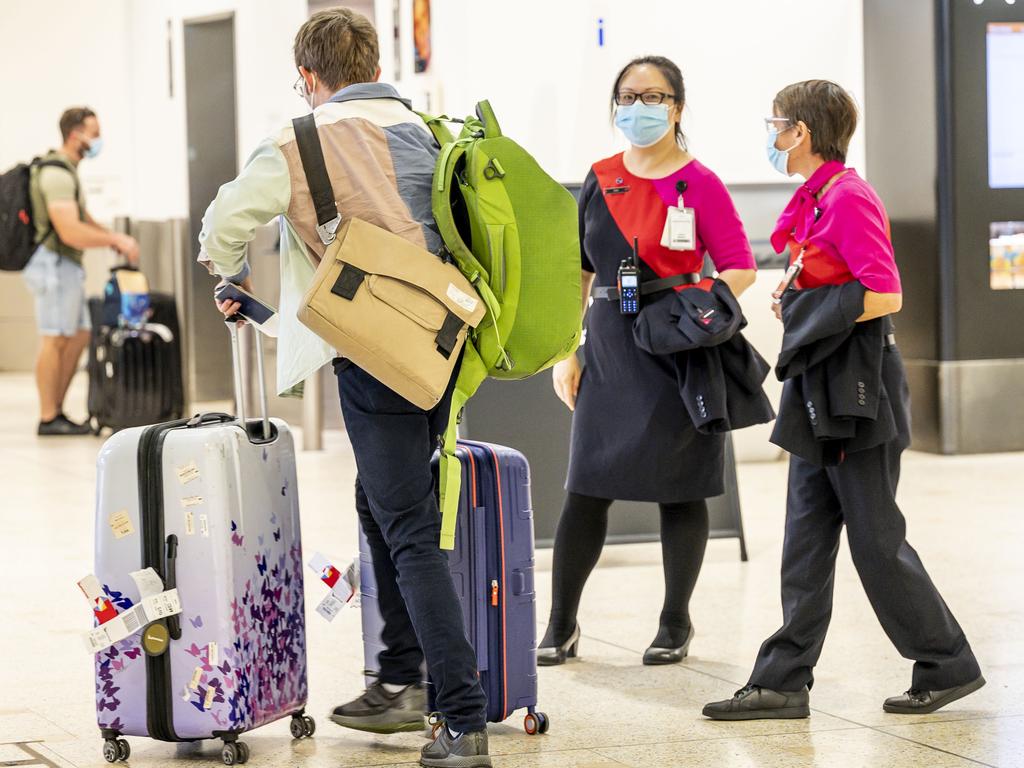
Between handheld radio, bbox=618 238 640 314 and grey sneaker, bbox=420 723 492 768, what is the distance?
1.29 m

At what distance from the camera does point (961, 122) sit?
8.02 metres

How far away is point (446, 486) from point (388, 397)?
0.20m

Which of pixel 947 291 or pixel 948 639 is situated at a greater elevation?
pixel 947 291

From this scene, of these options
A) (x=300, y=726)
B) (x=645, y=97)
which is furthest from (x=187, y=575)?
(x=645, y=97)

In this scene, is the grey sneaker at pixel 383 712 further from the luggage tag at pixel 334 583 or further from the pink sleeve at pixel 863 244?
the pink sleeve at pixel 863 244

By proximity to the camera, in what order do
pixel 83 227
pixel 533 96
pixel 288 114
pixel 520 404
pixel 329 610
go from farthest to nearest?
1. pixel 288 114
2. pixel 83 227
3. pixel 533 96
4. pixel 520 404
5. pixel 329 610

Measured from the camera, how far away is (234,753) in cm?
308

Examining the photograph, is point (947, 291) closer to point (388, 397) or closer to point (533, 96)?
point (533, 96)

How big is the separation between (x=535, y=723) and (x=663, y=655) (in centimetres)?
77

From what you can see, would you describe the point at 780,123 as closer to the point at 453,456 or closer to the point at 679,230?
the point at 679,230

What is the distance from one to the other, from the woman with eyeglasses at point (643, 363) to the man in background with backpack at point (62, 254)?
626 centimetres

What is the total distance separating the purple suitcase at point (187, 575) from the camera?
308cm

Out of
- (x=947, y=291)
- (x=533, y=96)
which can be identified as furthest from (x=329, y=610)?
(x=947, y=291)

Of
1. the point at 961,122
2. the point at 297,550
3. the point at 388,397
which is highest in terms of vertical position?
the point at 961,122
